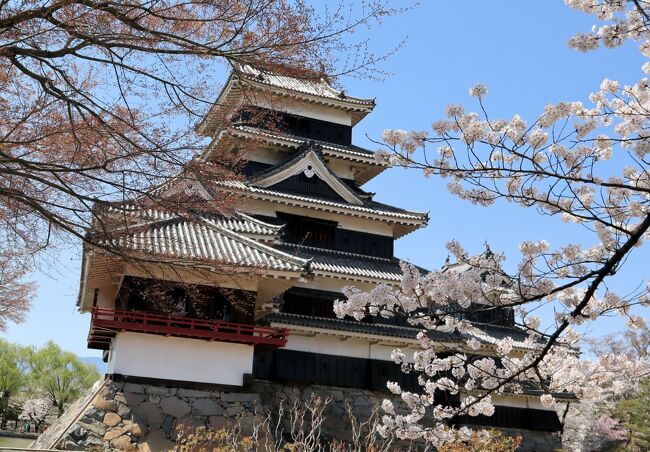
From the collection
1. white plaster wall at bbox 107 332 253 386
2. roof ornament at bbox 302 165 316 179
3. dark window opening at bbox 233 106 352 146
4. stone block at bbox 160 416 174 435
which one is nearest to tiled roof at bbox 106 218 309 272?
white plaster wall at bbox 107 332 253 386

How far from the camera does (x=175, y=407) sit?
12.9 meters

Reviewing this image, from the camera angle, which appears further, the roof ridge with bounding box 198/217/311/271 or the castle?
the roof ridge with bounding box 198/217/311/271

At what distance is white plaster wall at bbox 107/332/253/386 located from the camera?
42.3ft

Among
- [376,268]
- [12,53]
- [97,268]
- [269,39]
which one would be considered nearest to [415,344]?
[376,268]

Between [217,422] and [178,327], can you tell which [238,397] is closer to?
[217,422]

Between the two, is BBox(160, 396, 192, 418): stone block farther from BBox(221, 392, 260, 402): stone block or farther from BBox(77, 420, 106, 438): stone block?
BBox(77, 420, 106, 438): stone block

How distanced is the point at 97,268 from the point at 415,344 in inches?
389

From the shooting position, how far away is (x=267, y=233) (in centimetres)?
1672

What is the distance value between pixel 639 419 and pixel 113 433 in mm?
20963

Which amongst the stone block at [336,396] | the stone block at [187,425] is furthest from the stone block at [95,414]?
the stone block at [336,396]

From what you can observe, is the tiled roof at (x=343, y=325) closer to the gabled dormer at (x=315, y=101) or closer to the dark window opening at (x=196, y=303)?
A: the dark window opening at (x=196, y=303)

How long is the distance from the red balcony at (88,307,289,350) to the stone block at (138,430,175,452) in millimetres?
1989

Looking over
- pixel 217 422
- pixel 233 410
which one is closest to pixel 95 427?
pixel 217 422

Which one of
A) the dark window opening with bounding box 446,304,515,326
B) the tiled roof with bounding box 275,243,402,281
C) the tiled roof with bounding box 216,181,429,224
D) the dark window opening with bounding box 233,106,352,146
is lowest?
the dark window opening with bounding box 446,304,515,326
